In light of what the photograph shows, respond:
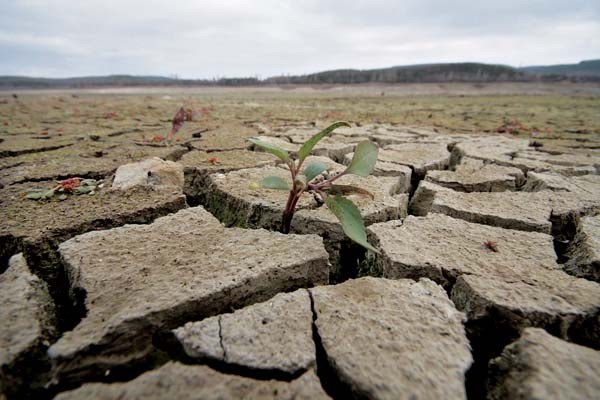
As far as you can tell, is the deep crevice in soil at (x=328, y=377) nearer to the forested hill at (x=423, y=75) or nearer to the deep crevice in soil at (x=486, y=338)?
the deep crevice in soil at (x=486, y=338)

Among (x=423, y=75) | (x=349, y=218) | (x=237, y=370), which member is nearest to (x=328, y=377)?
(x=237, y=370)

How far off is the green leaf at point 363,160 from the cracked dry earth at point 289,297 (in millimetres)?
228

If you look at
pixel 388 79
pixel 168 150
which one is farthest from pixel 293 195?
pixel 388 79

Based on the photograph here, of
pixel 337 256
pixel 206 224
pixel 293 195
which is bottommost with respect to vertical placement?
pixel 337 256

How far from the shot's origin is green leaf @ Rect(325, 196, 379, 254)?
0.76 meters

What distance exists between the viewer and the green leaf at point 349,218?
76 centimetres

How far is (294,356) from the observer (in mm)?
580

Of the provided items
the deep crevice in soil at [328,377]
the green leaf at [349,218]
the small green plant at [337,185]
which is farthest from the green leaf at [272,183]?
the deep crevice in soil at [328,377]

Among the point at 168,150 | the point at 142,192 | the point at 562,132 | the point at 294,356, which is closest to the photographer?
the point at 294,356

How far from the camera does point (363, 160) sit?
0.91m

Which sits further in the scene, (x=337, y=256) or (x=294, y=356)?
(x=337, y=256)

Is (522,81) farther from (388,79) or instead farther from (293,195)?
(293,195)

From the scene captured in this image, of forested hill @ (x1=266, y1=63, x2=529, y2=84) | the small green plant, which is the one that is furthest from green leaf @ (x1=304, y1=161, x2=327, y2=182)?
forested hill @ (x1=266, y1=63, x2=529, y2=84)

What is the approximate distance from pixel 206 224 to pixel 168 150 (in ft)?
4.18
